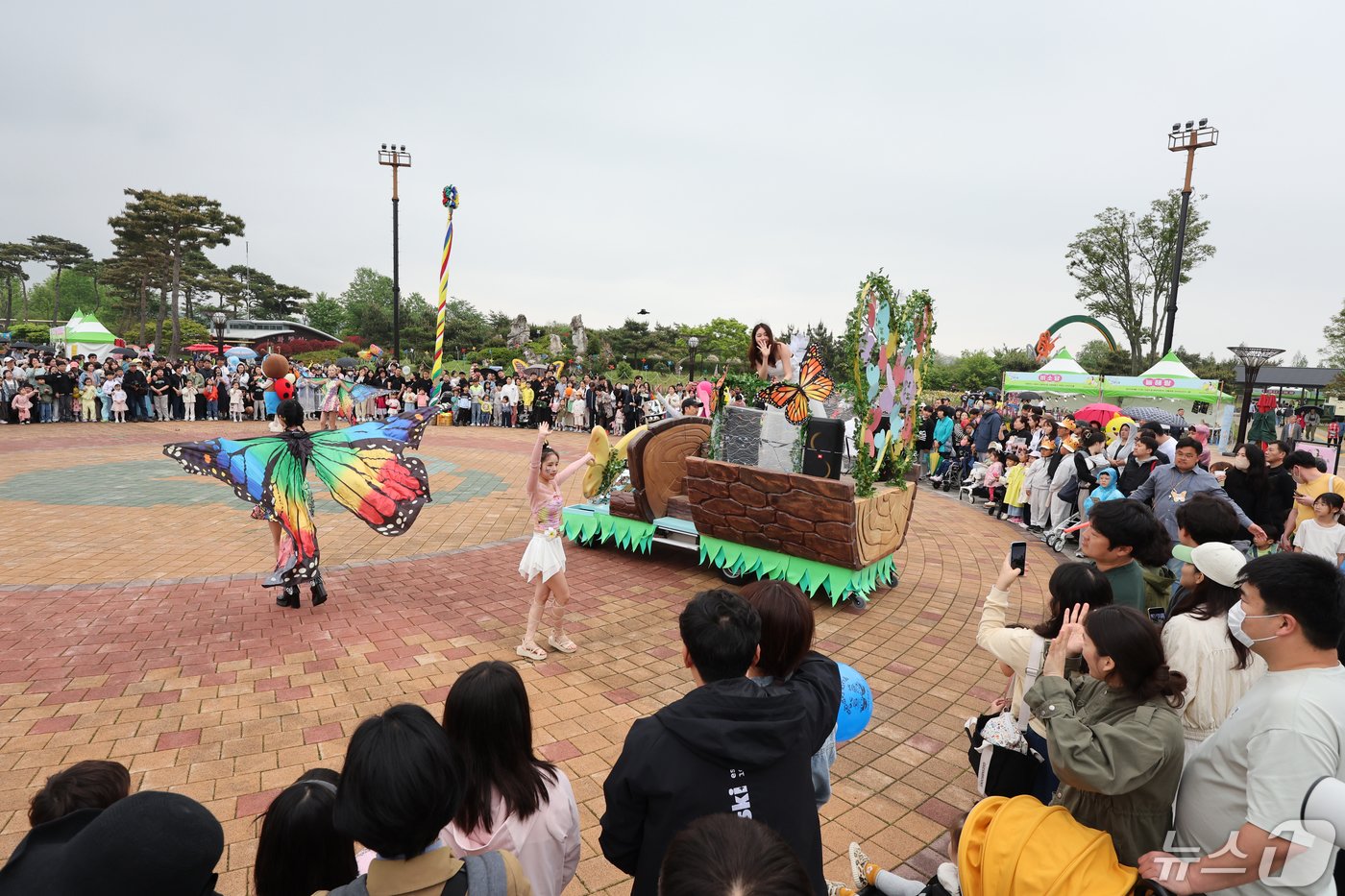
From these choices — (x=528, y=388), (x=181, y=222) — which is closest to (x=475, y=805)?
(x=528, y=388)

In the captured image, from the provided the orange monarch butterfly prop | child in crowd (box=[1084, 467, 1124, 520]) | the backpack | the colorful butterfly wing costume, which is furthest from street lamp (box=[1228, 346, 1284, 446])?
the backpack

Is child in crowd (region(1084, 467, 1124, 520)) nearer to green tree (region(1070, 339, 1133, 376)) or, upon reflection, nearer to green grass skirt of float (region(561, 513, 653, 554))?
green grass skirt of float (region(561, 513, 653, 554))

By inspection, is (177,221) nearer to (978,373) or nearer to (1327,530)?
(1327,530)

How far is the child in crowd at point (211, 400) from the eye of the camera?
734 inches

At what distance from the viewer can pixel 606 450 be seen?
7.23m

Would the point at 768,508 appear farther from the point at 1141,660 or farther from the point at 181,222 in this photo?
the point at 181,222

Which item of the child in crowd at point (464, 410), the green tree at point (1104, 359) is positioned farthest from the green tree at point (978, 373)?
the child in crowd at point (464, 410)

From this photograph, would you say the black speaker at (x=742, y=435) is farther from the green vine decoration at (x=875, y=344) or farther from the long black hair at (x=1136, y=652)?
the long black hair at (x=1136, y=652)

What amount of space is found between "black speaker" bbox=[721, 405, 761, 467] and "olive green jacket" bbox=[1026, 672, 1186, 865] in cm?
480

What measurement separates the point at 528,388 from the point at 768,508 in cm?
1693

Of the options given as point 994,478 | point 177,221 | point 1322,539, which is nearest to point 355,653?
point 1322,539

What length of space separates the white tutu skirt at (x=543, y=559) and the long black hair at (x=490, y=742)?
108 inches

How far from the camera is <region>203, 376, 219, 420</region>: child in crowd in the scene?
61.2 ft

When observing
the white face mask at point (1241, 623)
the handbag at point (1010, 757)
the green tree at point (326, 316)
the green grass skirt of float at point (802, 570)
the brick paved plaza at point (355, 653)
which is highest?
the green tree at point (326, 316)
